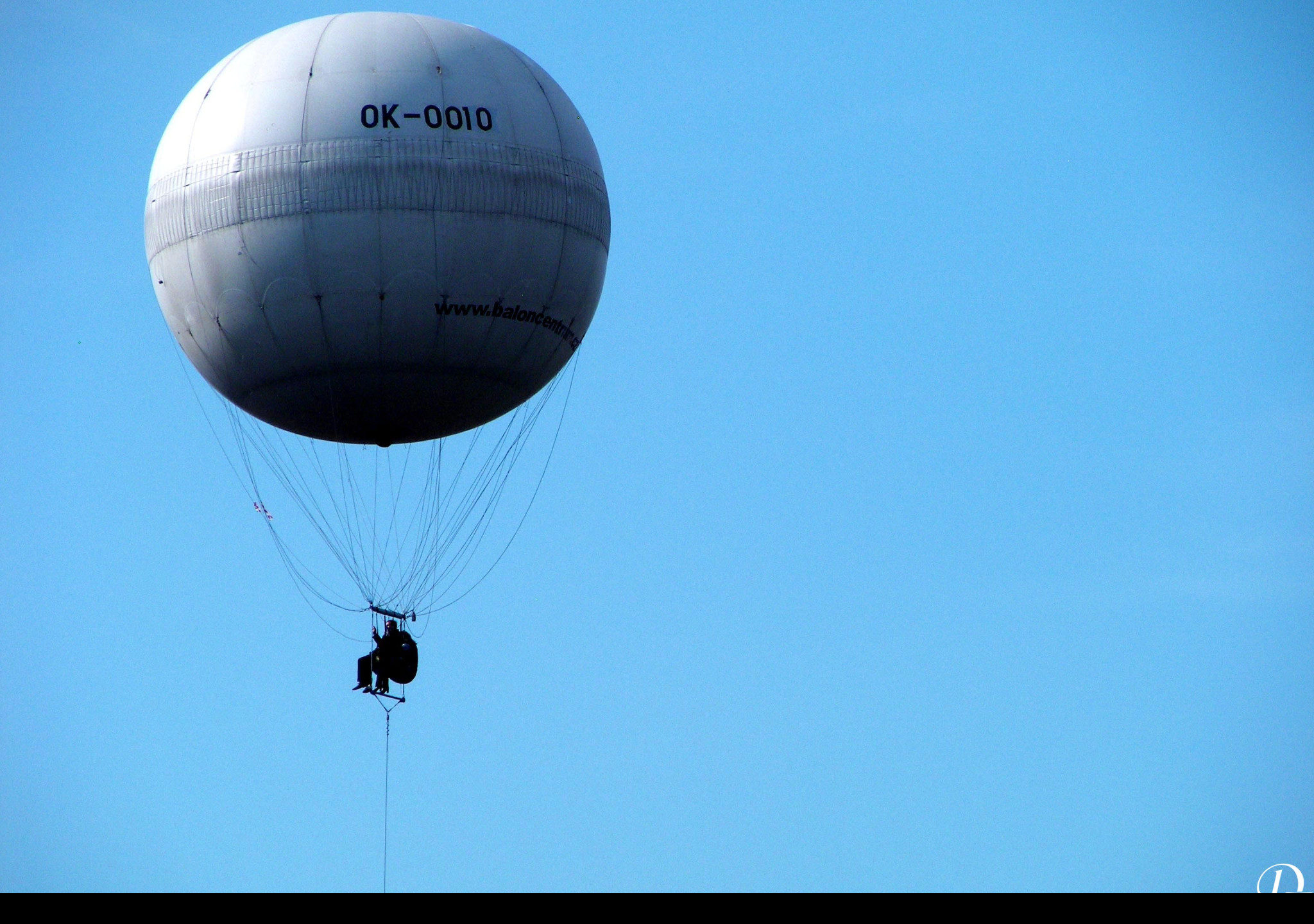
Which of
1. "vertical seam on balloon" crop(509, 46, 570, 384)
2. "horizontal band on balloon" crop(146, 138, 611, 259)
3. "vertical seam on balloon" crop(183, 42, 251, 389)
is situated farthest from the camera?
"vertical seam on balloon" crop(509, 46, 570, 384)

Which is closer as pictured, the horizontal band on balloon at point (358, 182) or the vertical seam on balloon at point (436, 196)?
the horizontal band on balloon at point (358, 182)

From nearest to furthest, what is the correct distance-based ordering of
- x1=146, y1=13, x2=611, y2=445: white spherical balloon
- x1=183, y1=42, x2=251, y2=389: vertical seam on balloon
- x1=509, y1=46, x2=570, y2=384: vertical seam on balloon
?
x1=146, y1=13, x2=611, y2=445: white spherical balloon < x1=183, y1=42, x2=251, y2=389: vertical seam on balloon < x1=509, y1=46, x2=570, y2=384: vertical seam on balloon

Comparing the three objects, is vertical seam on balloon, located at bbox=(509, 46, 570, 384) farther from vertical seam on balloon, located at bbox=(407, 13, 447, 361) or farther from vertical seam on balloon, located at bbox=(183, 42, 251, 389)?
vertical seam on balloon, located at bbox=(183, 42, 251, 389)

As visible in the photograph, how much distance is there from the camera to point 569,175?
108 ft

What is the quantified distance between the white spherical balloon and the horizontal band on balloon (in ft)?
0.10

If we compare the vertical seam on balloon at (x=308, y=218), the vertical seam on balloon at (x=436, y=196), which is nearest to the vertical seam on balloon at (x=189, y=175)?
the vertical seam on balloon at (x=308, y=218)

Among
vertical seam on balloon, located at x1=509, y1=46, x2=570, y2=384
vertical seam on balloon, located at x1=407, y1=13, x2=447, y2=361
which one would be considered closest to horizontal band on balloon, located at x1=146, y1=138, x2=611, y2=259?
vertical seam on balloon, located at x1=407, y1=13, x2=447, y2=361

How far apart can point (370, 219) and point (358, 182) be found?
64 centimetres

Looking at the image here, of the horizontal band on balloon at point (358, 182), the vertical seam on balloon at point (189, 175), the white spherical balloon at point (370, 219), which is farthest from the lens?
the vertical seam on balloon at point (189, 175)

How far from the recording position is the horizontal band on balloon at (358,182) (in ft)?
102

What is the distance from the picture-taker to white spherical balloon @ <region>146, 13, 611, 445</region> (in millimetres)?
31219

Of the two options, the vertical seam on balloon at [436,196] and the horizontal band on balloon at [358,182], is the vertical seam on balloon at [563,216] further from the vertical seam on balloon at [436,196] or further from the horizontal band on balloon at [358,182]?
the vertical seam on balloon at [436,196]

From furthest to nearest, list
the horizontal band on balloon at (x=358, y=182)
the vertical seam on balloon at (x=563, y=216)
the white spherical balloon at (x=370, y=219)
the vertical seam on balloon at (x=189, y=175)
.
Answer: the vertical seam on balloon at (x=563, y=216) → the vertical seam on balloon at (x=189, y=175) → the white spherical balloon at (x=370, y=219) → the horizontal band on balloon at (x=358, y=182)

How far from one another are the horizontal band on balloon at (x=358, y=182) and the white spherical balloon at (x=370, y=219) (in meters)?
0.03
